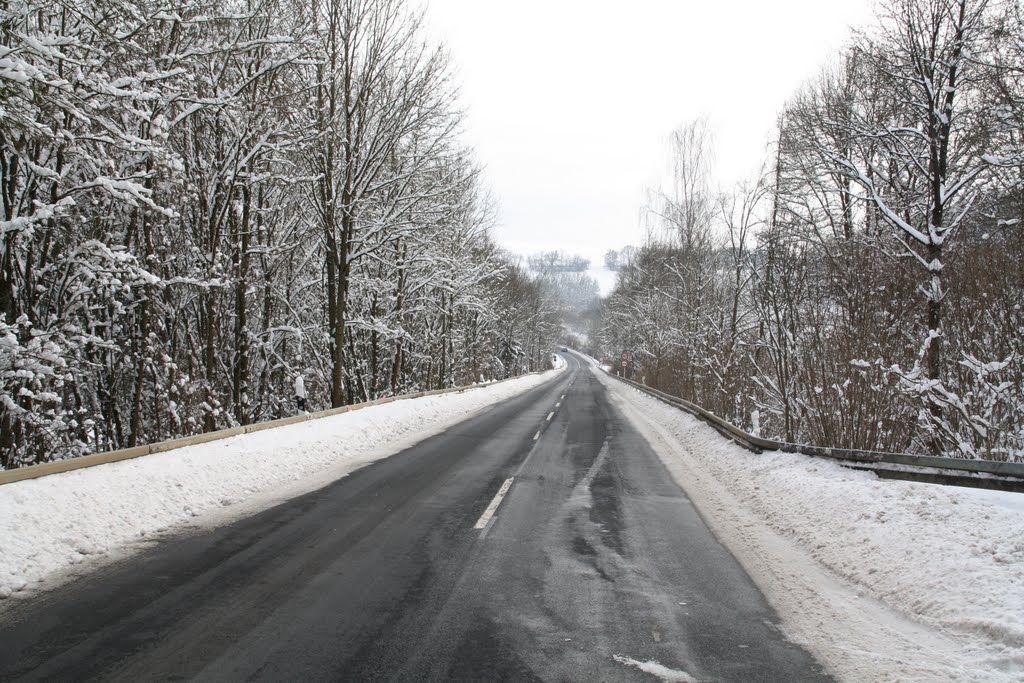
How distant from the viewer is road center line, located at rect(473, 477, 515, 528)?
7.06 metres

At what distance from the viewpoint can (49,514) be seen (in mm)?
5840

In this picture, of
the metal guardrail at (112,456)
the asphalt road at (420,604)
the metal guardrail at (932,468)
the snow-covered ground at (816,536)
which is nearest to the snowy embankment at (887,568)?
the snow-covered ground at (816,536)

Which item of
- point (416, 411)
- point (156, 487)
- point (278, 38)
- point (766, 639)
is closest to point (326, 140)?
point (278, 38)

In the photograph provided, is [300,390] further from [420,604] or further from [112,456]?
[420,604]

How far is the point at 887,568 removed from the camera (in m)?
5.47

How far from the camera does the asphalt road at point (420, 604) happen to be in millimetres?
3678

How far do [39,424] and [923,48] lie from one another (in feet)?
58.8

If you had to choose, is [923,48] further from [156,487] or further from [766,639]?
[156,487]

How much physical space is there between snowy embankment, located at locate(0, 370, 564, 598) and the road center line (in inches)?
106

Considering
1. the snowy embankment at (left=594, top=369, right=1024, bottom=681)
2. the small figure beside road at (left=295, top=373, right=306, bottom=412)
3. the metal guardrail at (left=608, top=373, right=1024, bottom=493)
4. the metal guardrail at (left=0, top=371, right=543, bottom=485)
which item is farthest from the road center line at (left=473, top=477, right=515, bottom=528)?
the small figure beside road at (left=295, top=373, right=306, bottom=412)

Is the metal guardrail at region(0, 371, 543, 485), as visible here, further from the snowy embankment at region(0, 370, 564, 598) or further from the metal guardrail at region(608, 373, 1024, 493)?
the metal guardrail at region(608, 373, 1024, 493)

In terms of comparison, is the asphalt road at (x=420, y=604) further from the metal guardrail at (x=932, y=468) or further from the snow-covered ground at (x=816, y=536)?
the metal guardrail at (x=932, y=468)

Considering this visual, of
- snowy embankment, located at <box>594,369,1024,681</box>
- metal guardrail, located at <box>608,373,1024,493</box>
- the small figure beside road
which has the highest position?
the small figure beside road

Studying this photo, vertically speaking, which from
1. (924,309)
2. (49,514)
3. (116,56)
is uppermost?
(116,56)
